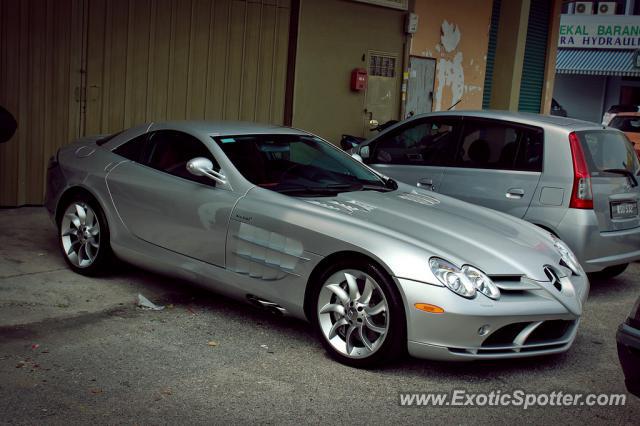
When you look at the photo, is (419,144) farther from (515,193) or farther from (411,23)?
(411,23)

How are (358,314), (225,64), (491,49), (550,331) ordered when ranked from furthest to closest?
(491,49)
(225,64)
(550,331)
(358,314)

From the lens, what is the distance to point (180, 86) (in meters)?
11.1

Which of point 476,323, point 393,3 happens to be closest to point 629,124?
point 393,3

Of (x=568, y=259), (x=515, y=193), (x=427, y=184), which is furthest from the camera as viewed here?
(x=427, y=184)

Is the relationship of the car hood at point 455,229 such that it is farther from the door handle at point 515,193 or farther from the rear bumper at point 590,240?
the door handle at point 515,193

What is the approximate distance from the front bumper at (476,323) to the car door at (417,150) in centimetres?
322

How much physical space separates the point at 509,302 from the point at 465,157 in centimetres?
332

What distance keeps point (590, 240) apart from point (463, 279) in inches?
106

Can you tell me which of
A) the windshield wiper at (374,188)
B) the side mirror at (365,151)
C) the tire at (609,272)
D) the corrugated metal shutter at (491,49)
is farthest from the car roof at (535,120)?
the corrugated metal shutter at (491,49)

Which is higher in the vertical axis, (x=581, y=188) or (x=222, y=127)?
(x=222, y=127)

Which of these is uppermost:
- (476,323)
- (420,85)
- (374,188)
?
(420,85)

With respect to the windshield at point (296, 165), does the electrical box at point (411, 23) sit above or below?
above

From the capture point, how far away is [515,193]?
768 centimetres

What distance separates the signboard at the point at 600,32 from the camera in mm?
35781
